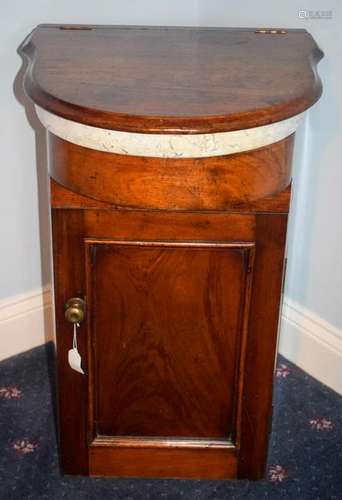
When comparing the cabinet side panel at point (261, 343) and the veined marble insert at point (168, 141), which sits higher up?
the veined marble insert at point (168, 141)

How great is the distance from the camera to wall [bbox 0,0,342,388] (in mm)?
1420

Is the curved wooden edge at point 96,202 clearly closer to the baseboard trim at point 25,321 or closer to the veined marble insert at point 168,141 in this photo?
the veined marble insert at point 168,141

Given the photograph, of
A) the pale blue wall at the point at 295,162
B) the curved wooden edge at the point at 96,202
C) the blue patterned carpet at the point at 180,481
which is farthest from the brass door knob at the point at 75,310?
the pale blue wall at the point at 295,162

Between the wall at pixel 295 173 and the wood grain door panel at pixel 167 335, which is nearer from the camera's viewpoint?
the wood grain door panel at pixel 167 335

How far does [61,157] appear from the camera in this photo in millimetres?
1057

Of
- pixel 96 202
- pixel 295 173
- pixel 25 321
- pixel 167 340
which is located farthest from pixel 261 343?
pixel 25 321

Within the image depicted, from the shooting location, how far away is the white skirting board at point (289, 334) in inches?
62.5

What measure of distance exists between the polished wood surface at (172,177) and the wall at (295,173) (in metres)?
0.42

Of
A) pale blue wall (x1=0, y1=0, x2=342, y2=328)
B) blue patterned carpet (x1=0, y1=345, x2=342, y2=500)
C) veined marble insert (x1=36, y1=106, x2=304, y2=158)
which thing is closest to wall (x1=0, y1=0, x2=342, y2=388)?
pale blue wall (x1=0, y1=0, x2=342, y2=328)

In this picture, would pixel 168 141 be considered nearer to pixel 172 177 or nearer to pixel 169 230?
pixel 172 177

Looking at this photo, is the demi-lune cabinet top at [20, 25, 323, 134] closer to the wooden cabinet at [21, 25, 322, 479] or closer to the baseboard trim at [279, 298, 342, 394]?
the wooden cabinet at [21, 25, 322, 479]

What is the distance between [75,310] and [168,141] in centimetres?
34

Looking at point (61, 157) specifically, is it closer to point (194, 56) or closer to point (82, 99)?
point (82, 99)

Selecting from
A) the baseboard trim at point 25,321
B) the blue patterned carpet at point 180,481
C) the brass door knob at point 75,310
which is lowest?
the blue patterned carpet at point 180,481
